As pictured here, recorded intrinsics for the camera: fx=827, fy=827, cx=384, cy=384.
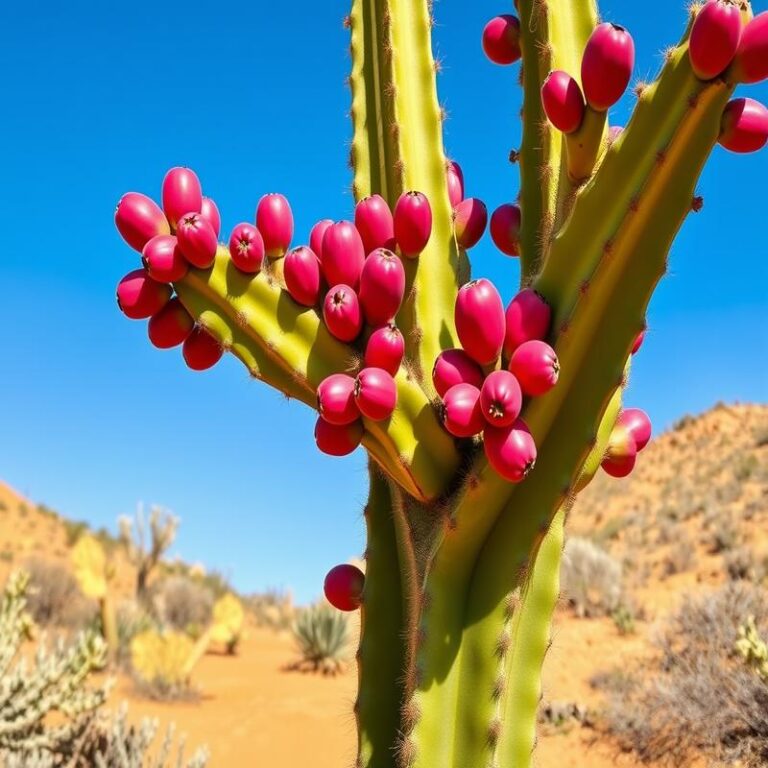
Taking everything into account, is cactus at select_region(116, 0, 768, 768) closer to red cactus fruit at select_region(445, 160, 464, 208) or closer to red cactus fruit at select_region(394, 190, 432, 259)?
red cactus fruit at select_region(394, 190, 432, 259)

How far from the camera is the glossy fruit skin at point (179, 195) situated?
2783mm

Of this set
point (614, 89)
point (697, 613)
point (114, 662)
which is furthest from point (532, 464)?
point (114, 662)

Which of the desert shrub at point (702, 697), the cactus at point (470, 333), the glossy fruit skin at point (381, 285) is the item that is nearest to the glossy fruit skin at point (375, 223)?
the cactus at point (470, 333)

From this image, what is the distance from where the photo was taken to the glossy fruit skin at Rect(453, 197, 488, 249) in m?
3.18

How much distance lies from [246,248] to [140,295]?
1.29 ft

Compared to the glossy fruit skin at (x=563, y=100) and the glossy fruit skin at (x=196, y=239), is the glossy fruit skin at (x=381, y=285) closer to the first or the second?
the glossy fruit skin at (x=196, y=239)

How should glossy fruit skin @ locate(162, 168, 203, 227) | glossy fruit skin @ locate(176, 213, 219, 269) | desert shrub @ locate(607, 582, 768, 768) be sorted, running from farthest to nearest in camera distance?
desert shrub @ locate(607, 582, 768, 768) < glossy fruit skin @ locate(162, 168, 203, 227) < glossy fruit skin @ locate(176, 213, 219, 269)

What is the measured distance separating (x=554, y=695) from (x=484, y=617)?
27.8 ft

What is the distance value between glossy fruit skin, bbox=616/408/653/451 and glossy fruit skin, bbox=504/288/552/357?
76 cm

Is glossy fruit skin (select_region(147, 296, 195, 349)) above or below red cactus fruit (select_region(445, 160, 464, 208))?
below

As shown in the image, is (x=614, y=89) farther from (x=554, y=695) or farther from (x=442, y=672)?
(x=554, y=695)

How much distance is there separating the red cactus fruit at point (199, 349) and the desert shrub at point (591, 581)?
485 inches

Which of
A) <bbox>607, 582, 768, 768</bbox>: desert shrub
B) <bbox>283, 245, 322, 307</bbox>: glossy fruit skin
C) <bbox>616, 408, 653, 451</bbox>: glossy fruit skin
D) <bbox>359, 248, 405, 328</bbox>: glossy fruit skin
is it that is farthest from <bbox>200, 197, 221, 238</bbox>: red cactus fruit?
<bbox>607, 582, 768, 768</bbox>: desert shrub

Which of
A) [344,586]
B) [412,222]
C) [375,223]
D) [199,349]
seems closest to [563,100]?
[412,222]
